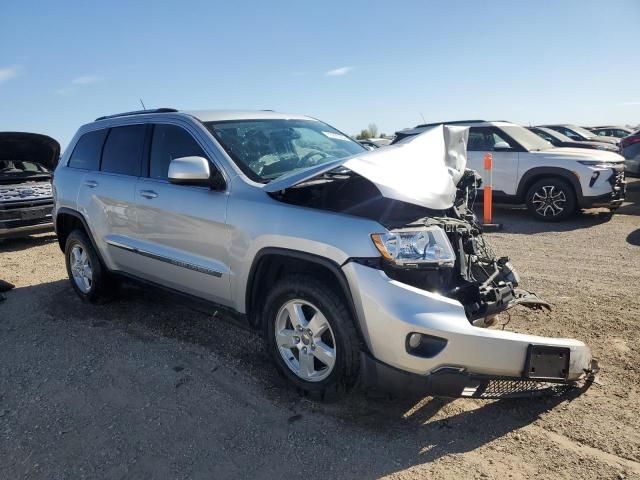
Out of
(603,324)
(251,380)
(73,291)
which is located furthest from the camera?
(73,291)

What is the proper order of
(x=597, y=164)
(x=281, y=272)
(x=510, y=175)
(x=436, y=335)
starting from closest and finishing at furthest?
(x=436, y=335) → (x=281, y=272) → (x=597, y=164) → (x=510, y=175)

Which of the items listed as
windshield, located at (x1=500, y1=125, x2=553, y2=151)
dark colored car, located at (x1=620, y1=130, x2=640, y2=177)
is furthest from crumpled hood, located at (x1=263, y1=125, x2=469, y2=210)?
dark colored car, located at (x1=620, y1=130, x2=640, y2=177)

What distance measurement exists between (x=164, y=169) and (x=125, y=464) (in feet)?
7.73

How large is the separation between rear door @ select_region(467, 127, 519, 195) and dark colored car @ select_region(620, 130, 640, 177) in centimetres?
316

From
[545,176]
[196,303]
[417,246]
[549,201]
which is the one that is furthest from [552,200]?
[196,303]

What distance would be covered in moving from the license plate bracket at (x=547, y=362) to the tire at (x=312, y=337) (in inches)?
36.5

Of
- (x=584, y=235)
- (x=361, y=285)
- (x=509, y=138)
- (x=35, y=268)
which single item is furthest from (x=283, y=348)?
(x=509, y=138)

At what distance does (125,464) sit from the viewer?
9.02 feet

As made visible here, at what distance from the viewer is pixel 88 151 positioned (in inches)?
206

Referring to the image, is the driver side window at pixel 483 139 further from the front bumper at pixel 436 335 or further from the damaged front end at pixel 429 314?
the front bumper at pixel 436 335

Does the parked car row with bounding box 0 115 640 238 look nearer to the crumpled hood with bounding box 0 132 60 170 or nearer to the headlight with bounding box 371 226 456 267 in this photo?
the crumpled hood with bounding box 0 132 60 170

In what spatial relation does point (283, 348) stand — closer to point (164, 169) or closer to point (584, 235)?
point (164, 169)

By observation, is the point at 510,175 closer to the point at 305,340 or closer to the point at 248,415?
the point at 305,340

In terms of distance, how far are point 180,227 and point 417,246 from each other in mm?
1916
